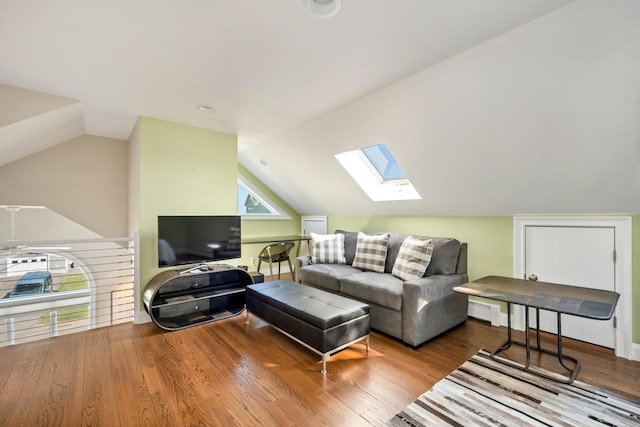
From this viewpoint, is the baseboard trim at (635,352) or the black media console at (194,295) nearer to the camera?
the baseboard trim at (635,352)

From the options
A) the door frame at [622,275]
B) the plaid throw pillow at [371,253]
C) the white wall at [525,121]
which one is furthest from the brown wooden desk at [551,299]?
the plaid throw pillow at [371,253]

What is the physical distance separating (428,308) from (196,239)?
8.52 ft

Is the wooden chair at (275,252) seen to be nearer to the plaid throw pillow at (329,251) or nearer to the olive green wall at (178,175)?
the plaid throw pillow at (329,251)

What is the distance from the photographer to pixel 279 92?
2588 mm

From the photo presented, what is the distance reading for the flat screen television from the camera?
3.07 m

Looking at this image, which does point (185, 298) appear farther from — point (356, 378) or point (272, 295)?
point (356, 378)

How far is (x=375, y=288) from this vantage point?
2840 mm

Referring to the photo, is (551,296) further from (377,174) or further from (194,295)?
(194,295)

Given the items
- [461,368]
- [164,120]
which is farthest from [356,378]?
[164,120]

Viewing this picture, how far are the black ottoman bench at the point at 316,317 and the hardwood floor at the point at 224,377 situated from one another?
7.4 inches

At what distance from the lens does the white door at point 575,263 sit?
2.46 metres

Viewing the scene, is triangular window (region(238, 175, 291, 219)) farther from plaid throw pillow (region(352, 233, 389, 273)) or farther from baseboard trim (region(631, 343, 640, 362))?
baseboard trim (region(631, 343, 640, 362))

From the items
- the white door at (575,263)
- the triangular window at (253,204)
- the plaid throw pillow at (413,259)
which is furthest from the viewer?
the triangular window at (253,204)

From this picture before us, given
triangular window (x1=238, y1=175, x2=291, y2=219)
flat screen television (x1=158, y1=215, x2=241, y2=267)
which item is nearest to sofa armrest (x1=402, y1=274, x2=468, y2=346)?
flat screen television (x1=158, y1=215, x2=241, y2=267)
